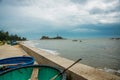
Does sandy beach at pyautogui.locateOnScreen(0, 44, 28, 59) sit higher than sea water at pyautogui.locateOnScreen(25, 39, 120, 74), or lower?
higher

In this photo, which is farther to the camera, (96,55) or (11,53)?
(96,55)

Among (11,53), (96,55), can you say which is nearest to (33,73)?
(11,53)

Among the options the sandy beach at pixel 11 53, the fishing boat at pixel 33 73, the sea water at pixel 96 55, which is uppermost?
the fishing boat at pixel 33 73

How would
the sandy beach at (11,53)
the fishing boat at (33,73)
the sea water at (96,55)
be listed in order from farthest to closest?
the sea water at (96,55) < the sandy beach at (11,53) < the fishing boat at (33,73)

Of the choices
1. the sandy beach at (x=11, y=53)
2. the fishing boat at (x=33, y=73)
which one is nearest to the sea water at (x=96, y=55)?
the sandy beach at (x=11, y=53)

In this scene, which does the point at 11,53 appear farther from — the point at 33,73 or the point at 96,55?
the point at 96,55

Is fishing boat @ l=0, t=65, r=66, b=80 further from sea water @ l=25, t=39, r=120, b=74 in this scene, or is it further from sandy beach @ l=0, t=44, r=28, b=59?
sea water @ l=25, t=39, r=120, b=74

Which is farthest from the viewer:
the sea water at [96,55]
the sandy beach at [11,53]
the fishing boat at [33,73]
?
the sea water at [96,55]

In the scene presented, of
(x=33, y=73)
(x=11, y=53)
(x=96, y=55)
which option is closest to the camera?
(x=33, y=73)

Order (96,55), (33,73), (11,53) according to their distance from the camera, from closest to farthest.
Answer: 1. (33,73)
2. (11,53)
3. (96,55)

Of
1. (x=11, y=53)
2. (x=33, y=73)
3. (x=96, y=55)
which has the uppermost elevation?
(x=33, y=73)

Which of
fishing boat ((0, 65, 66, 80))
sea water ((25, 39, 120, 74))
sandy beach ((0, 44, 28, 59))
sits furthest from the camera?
sea water ((25, 39, 120, 74))

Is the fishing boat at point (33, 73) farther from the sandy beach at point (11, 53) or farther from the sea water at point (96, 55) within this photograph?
the sea water at point (96, 55)

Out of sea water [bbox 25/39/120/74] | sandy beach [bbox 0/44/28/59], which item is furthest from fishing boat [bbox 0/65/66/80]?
sea water [bbox 25/39/120/74]
